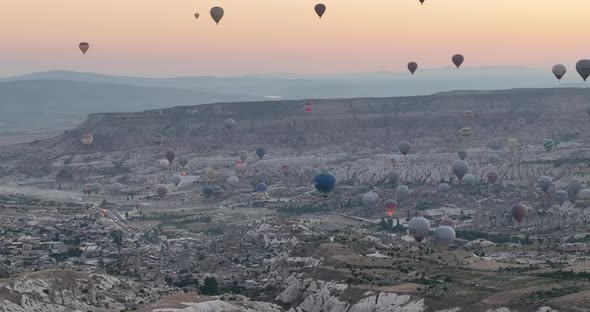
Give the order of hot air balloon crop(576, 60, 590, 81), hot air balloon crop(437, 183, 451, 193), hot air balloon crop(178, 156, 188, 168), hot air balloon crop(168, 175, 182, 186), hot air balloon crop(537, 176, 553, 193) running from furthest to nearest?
hot air balloon crop(178, 156, 188, 168), hot air balloon crop(168, 175, 182, 186), hot air balloon crop(437, 183, 451, 193), hot air balloon crop(537, 176, 553, 193), hot air balloon crop(576, 60, 590, 81)

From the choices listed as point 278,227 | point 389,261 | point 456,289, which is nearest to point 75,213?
point 278,227

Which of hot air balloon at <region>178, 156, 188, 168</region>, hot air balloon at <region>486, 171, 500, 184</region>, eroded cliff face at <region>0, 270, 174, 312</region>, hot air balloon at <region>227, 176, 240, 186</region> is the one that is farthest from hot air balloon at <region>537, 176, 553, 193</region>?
eroded cliff face at <region>0, 270, 174, 312</region>

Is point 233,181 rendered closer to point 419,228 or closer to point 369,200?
point 369,200

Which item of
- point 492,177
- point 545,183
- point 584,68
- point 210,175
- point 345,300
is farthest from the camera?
point 210,175

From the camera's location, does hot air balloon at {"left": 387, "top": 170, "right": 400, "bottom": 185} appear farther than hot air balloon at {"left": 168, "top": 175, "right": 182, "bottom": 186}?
No

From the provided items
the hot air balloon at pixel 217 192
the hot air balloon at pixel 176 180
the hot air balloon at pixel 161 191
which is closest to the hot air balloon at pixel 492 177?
the hot air balloon at pixel 217 192

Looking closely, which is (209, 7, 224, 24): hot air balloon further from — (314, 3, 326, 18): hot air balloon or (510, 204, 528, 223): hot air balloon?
(510, 204, 528, 223): hot air balloon

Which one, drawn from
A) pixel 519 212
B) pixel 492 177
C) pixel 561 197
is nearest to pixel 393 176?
pixel 492 177

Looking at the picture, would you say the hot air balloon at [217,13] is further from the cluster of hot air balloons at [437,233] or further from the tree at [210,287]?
the tree at [210,287]

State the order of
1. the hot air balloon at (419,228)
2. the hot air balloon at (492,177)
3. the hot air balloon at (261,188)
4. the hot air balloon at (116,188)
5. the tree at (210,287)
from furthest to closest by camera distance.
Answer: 1. the hot air balloon at (116,188)
2. the hot air balloon at (261,188)
3. the hot air balloon at (492,177)
4. the hot air balloon at (419,228)
5. the tree at (210,287)
